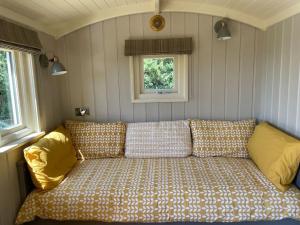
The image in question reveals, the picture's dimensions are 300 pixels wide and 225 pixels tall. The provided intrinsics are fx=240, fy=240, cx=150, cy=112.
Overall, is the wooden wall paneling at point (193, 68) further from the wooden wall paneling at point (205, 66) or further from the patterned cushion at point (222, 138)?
the patterned cushion at point (222, 138)

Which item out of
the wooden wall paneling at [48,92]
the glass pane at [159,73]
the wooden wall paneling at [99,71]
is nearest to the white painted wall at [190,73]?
the wooden wall paneling at [99,71]

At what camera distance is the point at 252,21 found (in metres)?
2.57

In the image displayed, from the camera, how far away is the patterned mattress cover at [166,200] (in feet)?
5.80

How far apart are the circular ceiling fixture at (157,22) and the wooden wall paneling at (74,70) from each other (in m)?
0.85

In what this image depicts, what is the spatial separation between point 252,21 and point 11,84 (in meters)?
2.46

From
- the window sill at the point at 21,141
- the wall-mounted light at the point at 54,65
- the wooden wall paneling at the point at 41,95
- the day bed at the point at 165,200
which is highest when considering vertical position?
the wall-mounted light at the point at 54,65

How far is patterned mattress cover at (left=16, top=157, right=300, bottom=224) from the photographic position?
1767 millimetres

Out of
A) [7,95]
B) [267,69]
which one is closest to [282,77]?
[267,69]

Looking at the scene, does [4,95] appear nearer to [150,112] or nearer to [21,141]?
[21,141]

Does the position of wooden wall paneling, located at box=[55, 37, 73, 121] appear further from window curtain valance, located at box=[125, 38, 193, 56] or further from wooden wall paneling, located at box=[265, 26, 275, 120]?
wooden wall paneling, located at box=[265, 26, 275, 120]

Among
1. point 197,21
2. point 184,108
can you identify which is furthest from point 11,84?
point 197,21

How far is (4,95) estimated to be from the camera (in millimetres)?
2006

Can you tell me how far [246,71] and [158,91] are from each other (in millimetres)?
1012

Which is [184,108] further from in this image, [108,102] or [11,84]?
[11,84]
